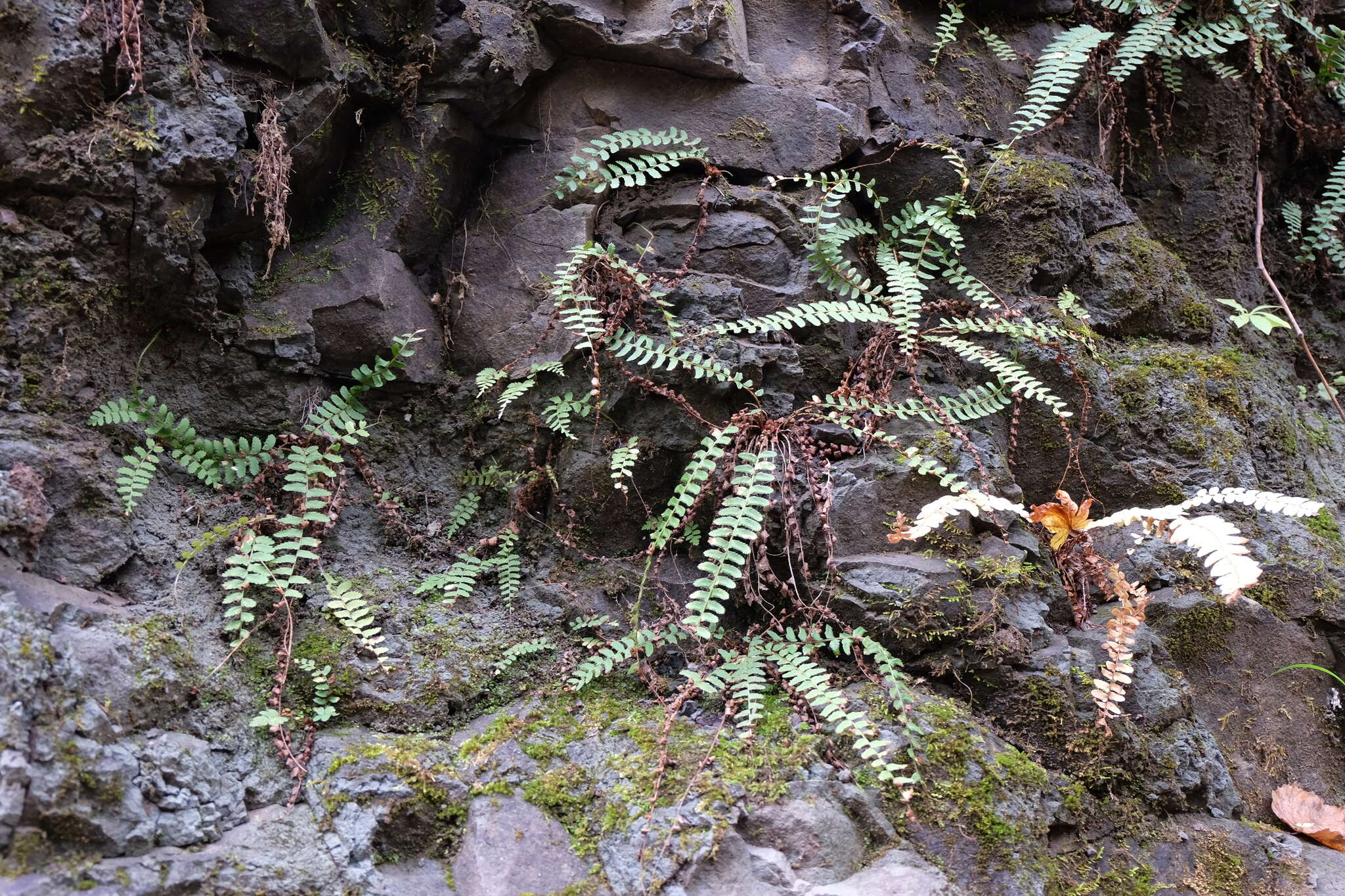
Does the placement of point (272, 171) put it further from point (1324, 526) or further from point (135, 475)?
point (1324, 526)

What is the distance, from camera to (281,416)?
3.54 meters

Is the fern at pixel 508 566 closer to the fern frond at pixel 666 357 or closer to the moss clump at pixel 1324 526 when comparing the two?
the fern frond at pixel 666 357

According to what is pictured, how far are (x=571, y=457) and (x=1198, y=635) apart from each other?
2652 mm

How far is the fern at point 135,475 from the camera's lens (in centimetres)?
295

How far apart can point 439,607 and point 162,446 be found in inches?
46.8

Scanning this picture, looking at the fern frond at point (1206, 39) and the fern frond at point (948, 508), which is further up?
the fern frond at point (1206, 39)

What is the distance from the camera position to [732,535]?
291cm

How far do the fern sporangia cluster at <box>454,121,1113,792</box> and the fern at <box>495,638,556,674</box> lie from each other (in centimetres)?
1

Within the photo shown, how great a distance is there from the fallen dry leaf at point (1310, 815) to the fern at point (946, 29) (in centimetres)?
377

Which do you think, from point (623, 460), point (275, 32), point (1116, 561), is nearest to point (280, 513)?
point (623, 460)

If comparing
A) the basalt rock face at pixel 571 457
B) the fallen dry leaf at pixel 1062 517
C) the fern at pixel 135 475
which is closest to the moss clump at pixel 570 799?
the basalt rock face at pixel 571 457

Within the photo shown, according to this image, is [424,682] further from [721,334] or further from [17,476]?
[721,334]

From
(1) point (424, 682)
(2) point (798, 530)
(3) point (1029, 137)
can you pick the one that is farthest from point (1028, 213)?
(1) point (424, 682)

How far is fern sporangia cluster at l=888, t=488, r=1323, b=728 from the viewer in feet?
8.54
